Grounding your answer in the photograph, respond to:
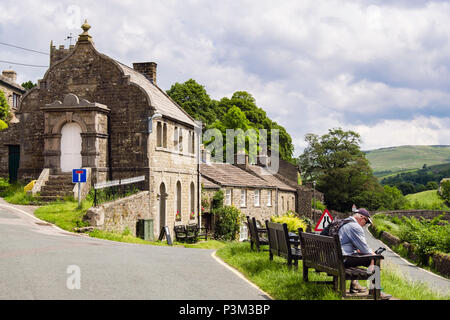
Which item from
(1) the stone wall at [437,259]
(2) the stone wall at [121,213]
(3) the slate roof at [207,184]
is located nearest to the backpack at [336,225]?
(2) the stone wall at [121,213]

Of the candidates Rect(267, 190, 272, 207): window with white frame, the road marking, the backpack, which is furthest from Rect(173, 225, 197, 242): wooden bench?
the backpack

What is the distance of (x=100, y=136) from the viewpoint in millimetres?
27125

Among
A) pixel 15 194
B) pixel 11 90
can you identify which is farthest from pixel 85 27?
pixel 11 90

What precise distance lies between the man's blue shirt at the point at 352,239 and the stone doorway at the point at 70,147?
20.3m

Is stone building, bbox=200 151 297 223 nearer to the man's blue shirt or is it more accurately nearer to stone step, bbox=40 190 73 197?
stone step, bbox=40 190 73 197

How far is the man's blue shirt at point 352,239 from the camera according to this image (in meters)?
9.05

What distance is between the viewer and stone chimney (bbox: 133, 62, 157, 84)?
33938 millimetres

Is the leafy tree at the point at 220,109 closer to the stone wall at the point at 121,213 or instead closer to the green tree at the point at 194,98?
the green tree at the point at 194,98

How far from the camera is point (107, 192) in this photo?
26.2 meters

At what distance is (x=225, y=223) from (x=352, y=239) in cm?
2766

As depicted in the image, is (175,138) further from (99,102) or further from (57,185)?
(57,185)

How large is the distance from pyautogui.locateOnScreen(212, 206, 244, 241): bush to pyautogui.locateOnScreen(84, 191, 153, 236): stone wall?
30.5 feet
